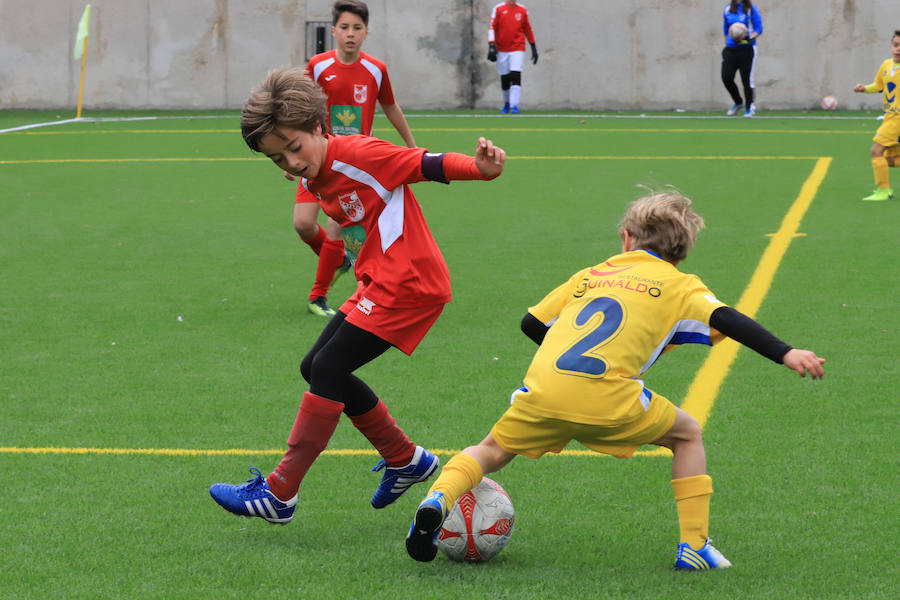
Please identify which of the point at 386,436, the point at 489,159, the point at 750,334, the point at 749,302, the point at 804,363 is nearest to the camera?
the point at 804,363

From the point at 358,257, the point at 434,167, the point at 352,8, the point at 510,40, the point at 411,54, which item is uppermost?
the point at 510,40

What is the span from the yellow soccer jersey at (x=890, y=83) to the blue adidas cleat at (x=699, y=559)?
9.41 meters

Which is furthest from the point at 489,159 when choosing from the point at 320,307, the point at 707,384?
the point at 320,307

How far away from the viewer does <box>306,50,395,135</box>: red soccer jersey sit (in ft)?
25.8

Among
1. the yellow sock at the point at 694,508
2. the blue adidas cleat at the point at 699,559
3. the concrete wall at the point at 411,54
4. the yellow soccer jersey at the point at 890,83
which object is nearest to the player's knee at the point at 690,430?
the yellow sock at the point at 694,508

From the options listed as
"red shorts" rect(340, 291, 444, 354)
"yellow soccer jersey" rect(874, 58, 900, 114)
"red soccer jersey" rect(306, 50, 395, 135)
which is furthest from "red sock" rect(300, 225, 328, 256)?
"yellow soccer jersey" rect(874, 58, 900, 114)

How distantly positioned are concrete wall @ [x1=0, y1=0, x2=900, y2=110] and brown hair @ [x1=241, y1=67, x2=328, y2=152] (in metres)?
22.2

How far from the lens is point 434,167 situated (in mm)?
3947

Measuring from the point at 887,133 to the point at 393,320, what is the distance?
9.22 meters

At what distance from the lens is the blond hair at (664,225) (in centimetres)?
370

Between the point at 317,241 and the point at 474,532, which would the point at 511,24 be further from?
the point at 474,532

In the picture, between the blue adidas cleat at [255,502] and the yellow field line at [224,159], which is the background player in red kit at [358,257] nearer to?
the blue adidas cleat at [255,502]

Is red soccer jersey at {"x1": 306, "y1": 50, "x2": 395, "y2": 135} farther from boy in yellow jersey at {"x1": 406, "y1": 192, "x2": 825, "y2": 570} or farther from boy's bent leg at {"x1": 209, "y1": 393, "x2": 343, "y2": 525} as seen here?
boy in yellow jersey at {"x1": 406, "y1": 192, "x2": 825, "y2": 570}

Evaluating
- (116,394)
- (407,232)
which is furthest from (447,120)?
(407,232)
